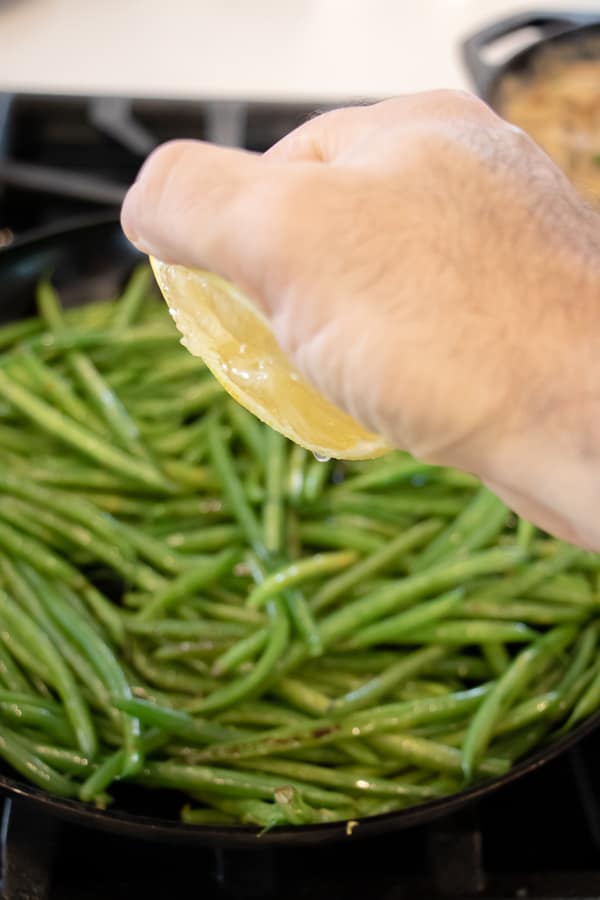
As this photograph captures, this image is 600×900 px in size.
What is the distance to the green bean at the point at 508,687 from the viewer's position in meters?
0.95

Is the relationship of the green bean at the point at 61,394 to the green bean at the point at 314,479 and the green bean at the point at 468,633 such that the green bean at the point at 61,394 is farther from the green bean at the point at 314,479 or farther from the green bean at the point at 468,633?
the green bean at the point at 468,633

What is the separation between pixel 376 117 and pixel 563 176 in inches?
6.0

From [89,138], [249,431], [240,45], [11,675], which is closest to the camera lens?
[11,675]

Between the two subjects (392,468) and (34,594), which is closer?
(34,594)

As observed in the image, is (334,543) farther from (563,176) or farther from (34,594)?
Answer: (563,176)

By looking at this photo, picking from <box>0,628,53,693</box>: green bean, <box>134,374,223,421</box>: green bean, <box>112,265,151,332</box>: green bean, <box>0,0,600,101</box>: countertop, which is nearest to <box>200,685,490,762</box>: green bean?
<box>0,628,53,693</box>: green bean

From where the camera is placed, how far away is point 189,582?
1.09 m

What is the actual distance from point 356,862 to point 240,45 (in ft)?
6.17

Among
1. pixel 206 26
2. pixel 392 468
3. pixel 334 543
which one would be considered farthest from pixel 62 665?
pixel 206 26

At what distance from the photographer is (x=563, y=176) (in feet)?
2.25

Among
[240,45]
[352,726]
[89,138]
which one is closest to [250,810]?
[352,726]

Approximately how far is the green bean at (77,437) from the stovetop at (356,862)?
442mm

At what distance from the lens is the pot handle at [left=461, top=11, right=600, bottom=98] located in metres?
1.75

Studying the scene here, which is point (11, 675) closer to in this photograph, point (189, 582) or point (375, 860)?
point (189, 582)
